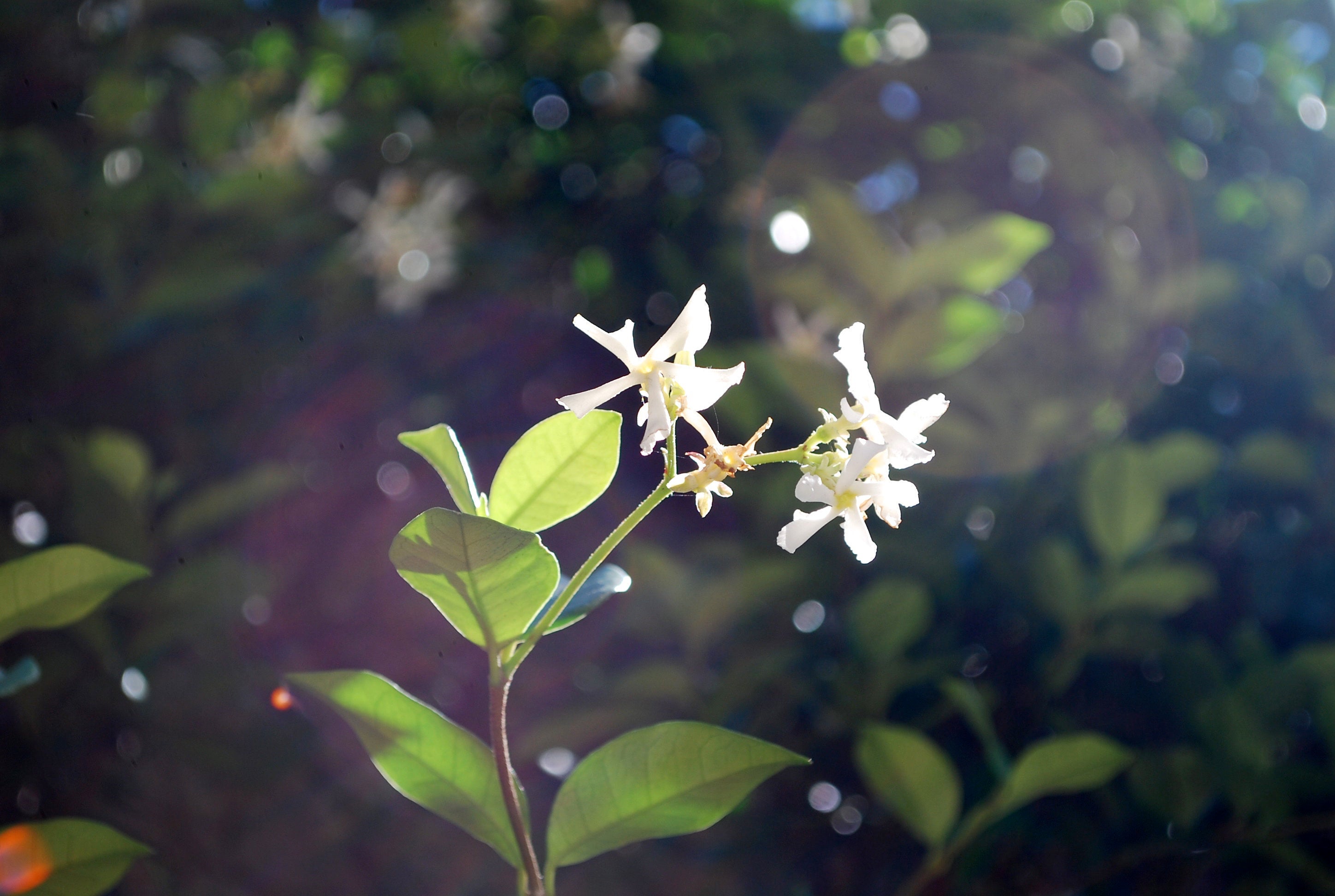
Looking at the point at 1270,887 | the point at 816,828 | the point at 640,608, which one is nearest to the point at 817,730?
the point at 816,828

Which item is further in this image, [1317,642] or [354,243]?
Result: [354,243]

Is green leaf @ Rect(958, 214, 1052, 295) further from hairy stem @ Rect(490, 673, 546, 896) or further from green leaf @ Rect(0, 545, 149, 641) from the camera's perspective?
green leaf @ Rect(0, 545, 149, 641)

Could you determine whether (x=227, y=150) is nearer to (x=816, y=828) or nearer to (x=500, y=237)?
(x=500, y=237)

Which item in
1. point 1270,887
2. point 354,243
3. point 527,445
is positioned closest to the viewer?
point 527,445

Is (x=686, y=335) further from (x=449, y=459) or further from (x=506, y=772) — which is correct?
(x=506, y=772)

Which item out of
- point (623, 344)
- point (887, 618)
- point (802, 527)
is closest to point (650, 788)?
point (802, 527)

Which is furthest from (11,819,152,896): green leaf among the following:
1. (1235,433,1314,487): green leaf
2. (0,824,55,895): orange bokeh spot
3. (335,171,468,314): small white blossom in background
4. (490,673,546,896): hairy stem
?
(1235,433,1314,487): green leaf

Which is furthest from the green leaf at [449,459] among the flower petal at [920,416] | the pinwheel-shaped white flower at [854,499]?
the flower petal at [920,416]
